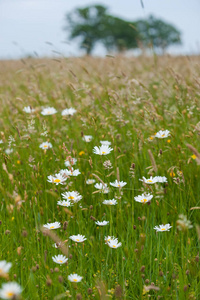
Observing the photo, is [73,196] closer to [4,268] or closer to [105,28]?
[4,268]

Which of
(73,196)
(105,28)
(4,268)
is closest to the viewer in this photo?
(4,268)

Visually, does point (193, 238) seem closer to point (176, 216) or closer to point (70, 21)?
point (176, 216)

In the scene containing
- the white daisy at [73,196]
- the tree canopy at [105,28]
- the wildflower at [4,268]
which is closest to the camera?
the wildflower at [4,268]

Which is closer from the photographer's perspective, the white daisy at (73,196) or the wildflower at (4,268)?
the wildflower at (4,268)

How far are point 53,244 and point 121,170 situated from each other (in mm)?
935

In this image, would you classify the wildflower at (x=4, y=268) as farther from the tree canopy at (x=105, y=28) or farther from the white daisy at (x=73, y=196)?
the tree canopy at (x=105, y=28)

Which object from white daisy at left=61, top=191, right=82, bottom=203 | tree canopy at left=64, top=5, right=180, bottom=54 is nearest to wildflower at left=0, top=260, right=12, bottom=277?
white daisy at left=61, top=191, right=82, bottom=203

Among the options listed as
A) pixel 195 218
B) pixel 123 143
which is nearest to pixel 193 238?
pixel 195 218

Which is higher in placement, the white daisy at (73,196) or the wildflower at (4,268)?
the wildflower at (4,268)

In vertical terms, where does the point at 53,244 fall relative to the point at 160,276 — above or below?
above

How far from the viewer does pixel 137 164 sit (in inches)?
93.0

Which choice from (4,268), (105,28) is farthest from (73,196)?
(105,28)

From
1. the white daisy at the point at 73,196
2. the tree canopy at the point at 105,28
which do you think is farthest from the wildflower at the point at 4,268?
the tree canopy at the point at 105,28

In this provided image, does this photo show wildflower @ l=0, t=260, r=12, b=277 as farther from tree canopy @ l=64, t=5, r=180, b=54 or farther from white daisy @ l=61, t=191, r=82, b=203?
tree canopy @ l=64, t=5, r=180, b=54
